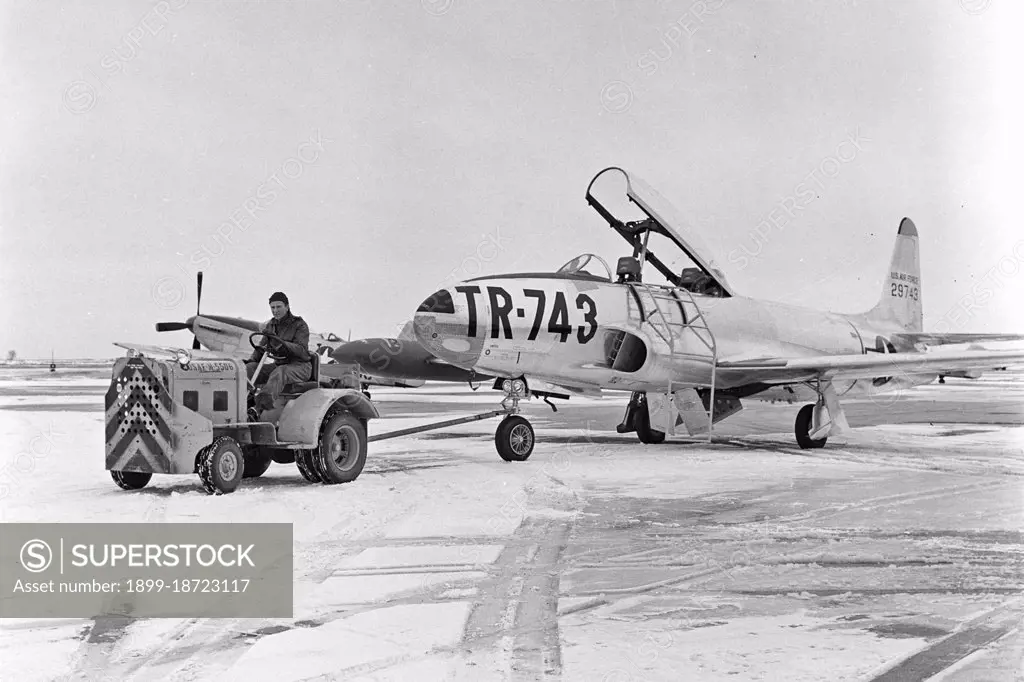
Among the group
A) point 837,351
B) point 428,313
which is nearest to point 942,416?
point 837,351

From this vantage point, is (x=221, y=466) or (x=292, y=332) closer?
(x=221, y=466)

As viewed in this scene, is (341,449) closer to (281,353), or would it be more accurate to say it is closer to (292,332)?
(281,353)

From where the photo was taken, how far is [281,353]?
9516 millimetres

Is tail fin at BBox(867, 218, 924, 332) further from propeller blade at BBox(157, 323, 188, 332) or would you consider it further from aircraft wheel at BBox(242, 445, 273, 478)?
propeller blade at BBox(157, 323, 188, 332)

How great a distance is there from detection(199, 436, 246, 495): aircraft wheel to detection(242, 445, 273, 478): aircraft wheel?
1158 millimetres

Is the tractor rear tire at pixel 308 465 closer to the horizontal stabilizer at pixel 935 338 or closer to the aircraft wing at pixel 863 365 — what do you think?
the aircraft wing at pixel 863 365

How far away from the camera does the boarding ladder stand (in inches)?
538

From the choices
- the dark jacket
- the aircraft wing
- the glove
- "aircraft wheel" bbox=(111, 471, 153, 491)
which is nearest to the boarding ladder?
the aircraft wing

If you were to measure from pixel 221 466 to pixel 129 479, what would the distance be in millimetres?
1168

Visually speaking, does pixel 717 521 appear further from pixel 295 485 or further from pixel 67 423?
pixel 67 423

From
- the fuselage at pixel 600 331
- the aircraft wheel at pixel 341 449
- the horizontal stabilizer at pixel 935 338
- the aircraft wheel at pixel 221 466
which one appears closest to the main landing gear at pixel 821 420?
the fuselage at pixel 600 331

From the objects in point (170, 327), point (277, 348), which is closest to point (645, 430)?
point (277, 348)

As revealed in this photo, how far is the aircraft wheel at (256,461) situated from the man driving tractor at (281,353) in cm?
72

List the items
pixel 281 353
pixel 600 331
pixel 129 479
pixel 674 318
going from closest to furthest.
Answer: pixel 129 479 → pixel 281 353 → pixel 600 331 → pixel 674 318
